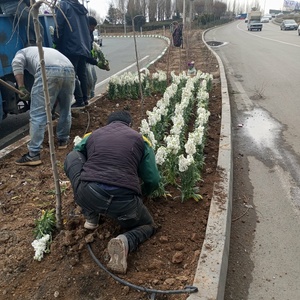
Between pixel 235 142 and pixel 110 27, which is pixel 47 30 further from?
pixel 110 27

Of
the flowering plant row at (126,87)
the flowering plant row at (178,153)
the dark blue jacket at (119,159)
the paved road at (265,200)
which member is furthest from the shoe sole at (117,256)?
the flowering plant row at (126,87)

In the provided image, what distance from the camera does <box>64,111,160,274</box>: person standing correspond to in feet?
8.97

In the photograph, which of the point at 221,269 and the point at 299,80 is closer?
the point at 221,269

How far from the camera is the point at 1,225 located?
328cm

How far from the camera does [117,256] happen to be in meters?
2.59

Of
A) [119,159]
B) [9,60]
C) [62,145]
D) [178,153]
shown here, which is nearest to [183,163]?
[178,153]

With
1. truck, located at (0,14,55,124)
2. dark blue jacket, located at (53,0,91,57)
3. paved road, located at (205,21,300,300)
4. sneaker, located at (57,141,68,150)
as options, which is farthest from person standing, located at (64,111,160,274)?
dark blue jacket, located at (53,0,91,57)

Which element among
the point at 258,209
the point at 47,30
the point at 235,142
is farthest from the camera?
the point at 47,30

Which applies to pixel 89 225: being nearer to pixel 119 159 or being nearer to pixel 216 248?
pixel 119 159

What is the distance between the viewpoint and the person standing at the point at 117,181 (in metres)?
2.73

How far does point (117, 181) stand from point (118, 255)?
0.54 m

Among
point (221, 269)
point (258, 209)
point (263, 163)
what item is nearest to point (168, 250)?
point (221, 269)

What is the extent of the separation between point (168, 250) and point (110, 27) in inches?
2653

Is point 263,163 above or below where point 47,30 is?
below
